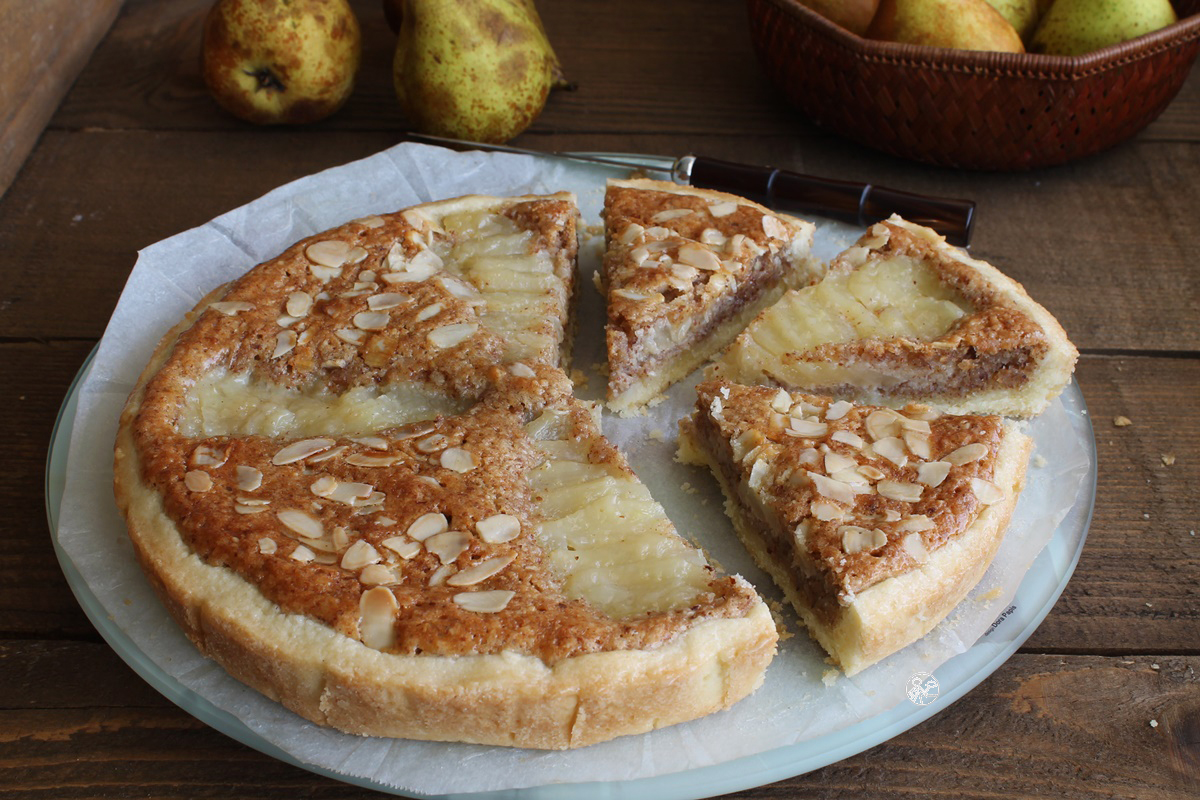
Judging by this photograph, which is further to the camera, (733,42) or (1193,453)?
(733,42)

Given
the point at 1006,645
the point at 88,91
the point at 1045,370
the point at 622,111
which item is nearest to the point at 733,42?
the point at 622,111

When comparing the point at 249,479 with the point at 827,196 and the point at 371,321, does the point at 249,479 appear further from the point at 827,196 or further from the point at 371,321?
the point at 827,196

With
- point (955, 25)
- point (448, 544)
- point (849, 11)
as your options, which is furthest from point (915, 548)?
point (849, 11)

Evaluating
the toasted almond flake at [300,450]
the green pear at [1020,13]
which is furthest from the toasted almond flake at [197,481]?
the green pear at [1020,13]

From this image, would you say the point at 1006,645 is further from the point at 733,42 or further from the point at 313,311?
the point at 733,42

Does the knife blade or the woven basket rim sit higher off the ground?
the woven basket rim

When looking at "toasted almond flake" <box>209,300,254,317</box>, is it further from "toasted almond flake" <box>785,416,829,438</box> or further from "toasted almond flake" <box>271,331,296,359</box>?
"toasted almond flake" <box>785,416,829,438</box>

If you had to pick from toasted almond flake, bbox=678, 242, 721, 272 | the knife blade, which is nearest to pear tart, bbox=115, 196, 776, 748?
toasted almond flake, bbox=678, 242, 721, 272
